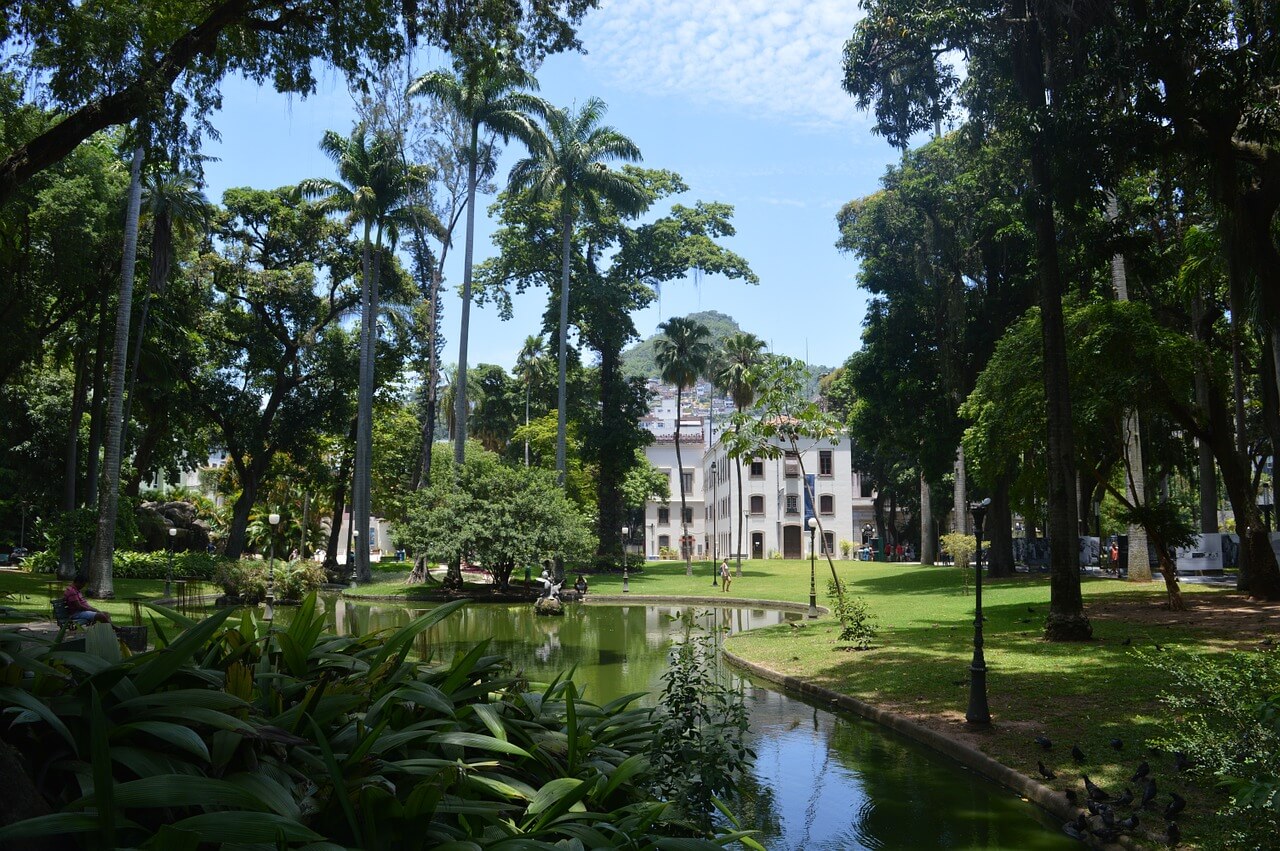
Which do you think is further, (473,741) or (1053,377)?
(1053,377)

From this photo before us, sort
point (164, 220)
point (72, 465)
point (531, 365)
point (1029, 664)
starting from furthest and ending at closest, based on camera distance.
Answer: point (531, 365), point (72, 465), point (164, 220), point (1029, 664)

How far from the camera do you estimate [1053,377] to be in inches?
627

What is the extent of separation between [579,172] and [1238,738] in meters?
38.9

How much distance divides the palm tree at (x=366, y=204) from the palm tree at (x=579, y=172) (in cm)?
539

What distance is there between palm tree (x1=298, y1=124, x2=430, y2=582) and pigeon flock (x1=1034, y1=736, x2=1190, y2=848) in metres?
33.8

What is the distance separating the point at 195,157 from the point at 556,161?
31.7m

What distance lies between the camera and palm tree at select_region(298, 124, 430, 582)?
125ft

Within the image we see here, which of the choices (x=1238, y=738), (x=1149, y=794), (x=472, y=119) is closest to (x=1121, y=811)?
(x=1149, y=794)

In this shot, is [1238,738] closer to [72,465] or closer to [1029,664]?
[1029,664]

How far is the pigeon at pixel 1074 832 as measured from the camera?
7.14 m

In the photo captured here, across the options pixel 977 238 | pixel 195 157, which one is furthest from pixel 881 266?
pixel 195 157

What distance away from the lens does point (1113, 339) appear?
1823 centimetres

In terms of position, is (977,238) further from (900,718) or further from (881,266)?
(900,718)

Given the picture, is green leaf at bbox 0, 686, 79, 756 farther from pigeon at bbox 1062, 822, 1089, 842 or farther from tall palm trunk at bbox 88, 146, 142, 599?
tall palm trunk at bbox 88, 146, 142, 599
